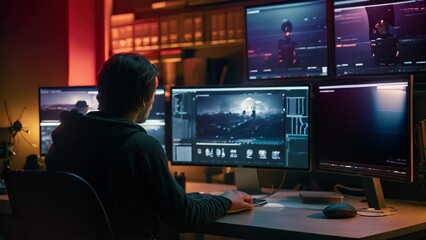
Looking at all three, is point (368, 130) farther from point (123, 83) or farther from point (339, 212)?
point (123, 83)

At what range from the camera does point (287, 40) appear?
3.15 meters

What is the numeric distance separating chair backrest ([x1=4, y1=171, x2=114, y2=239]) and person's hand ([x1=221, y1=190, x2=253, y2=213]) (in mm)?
671

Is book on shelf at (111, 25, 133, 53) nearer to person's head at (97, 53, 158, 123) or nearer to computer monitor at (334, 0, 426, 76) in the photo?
computer monitor at (334, 0, 426, 76)

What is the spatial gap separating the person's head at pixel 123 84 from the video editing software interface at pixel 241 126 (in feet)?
2.83

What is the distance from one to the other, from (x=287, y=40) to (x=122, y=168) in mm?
1528

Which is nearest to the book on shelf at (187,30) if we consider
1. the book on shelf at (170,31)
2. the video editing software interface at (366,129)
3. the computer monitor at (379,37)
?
the book on shelf at (170,31)

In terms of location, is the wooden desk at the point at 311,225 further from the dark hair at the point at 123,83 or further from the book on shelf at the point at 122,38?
the book on shelf at the point at 122,38

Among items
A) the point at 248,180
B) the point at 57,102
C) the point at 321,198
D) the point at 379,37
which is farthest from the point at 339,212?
the point at 57,102

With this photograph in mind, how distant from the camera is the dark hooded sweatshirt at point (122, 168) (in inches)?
74.0

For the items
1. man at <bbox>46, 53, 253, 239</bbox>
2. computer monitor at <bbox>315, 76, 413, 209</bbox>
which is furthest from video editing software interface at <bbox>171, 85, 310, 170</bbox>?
man at <bbox>46, 53, 253, 239</bbox>

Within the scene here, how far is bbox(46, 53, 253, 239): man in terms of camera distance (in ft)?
6.17

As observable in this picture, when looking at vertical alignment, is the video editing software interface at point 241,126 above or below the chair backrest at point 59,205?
above

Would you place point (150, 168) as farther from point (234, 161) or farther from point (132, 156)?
point (234, 161)

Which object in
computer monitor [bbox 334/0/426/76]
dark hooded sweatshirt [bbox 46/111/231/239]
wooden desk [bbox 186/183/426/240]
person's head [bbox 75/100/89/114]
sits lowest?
wooden desk [bbox 186/183/426/240]
